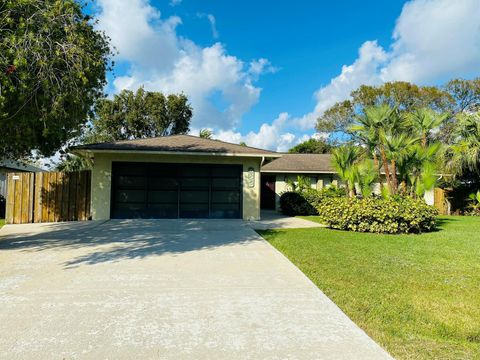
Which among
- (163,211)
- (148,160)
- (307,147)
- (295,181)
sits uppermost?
(307,147)

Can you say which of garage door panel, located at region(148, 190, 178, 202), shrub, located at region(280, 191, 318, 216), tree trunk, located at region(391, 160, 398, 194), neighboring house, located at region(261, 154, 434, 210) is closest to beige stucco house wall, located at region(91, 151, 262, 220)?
garage door panel, located at region(148, 190, 178, 202)

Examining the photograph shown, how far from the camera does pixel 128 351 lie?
276 centimetres

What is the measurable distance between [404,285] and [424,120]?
28.1ft

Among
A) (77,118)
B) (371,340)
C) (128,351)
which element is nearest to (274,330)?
(371,340)

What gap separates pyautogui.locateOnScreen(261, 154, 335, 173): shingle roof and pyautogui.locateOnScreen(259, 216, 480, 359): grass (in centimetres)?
1001

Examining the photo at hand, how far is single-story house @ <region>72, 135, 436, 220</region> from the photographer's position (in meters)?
12.2

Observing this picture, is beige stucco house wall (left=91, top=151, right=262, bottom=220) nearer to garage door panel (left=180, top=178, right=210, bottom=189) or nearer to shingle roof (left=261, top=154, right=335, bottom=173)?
garage door panel (left=180, top=178, right=210, bottom=189)

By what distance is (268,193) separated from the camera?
63.3 ft

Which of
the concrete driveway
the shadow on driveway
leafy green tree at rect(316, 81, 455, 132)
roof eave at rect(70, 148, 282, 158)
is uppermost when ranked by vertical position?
leafy green tree at rect(316, 81, 455, 132)

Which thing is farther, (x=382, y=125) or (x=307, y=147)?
(x=307, y=147)

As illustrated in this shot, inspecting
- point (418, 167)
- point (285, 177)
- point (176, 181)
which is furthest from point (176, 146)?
point (418, 167)

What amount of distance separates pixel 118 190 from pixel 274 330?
1083 cm

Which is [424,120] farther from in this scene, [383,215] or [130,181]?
[130,181]

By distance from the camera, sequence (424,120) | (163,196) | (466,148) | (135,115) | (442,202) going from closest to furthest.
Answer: (424,120)
(163,196)
(466,148)
(442,202)
(135,115)
